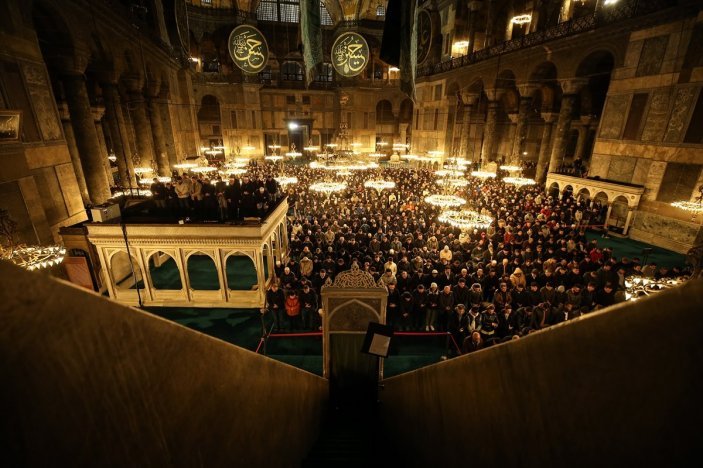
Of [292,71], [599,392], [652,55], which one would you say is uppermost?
[292,71]

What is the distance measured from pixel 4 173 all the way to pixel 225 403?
9108 mm

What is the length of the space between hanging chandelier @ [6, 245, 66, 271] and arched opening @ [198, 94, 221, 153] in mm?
28881

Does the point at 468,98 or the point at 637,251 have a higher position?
the point at 468,98

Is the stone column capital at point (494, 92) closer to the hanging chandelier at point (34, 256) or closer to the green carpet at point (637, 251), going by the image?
the green carpet at point (637, 251)

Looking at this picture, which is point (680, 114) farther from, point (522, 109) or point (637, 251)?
point (522, 109)

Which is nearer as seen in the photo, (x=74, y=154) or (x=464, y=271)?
(x=464, y=271)

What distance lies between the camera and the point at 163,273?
10562mm

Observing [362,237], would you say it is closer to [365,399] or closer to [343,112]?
[365,399]

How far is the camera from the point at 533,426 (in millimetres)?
891

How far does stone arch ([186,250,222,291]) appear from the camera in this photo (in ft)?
32.2

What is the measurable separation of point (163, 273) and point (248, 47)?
10.2 m

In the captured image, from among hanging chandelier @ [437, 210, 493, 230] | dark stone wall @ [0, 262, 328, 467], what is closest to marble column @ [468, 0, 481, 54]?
hanging chandelier @ [437, 210, 493, 230]

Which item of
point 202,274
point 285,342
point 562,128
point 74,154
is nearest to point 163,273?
point 202,274

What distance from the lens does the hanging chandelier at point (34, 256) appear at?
4.90 metres
